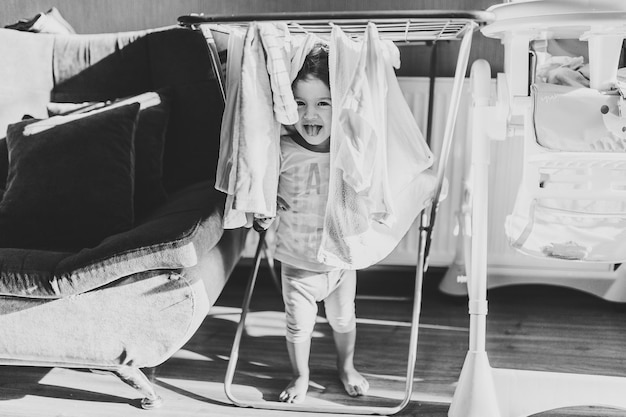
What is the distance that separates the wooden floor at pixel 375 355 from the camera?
1490mm

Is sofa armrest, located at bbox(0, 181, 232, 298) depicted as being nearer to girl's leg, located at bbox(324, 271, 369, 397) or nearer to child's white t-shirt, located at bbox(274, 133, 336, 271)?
child's white t-shirt, located at bbox(274, 133, 336, 271)

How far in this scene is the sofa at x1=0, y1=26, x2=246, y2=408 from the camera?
50.9 inches

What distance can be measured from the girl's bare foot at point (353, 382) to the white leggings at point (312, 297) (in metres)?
0.11

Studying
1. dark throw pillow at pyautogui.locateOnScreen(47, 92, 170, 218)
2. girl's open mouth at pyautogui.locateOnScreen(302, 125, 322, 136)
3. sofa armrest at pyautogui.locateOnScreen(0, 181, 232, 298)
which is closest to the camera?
sofa armrest at pyautogui.locateOnScreen(0, 181, 232, 298)

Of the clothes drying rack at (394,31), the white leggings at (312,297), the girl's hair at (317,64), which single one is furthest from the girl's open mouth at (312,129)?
the white leggings at (312,297)

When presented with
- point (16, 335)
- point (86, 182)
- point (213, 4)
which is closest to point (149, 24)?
point (213, 4)

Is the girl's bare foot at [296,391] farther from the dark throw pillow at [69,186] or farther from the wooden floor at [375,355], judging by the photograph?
the dark throw pillow at [69,186]

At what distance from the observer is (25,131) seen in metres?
1.57

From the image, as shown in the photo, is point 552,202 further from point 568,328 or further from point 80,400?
point 80,400

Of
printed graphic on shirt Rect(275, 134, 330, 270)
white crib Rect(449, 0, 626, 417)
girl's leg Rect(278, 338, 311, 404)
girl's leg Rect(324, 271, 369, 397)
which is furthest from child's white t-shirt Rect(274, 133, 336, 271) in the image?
white crib Rect(449, 0, 626, 417)

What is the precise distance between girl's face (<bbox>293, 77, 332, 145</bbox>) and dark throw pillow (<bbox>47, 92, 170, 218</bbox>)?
480 millimetres

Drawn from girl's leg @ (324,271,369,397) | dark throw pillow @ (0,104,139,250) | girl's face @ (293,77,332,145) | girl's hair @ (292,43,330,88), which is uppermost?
girl's hair @ (292,43,330,88)

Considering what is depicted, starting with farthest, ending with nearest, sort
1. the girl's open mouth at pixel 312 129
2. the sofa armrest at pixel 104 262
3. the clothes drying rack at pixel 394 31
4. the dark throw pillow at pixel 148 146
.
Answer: the dark throw pillow at pixel 148 146, the girl's open mouth at pixel 312 129, the sofa armrest at pixel 104 262, the clothes drying rack at pixel 394 31

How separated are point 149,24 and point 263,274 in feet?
3.13
